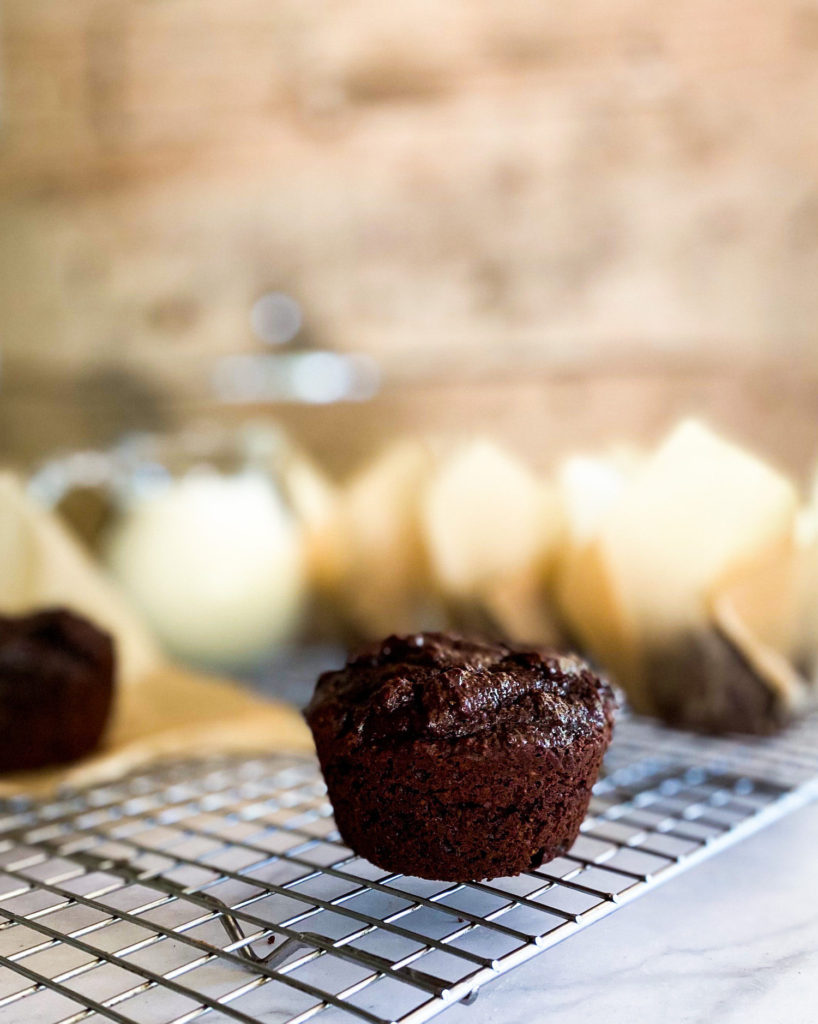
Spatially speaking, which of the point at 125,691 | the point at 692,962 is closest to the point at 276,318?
the point at 125,691

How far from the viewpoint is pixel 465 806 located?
662mm

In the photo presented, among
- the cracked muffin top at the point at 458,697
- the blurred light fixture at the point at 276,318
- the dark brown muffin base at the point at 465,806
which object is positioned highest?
the blurred light fixture at the point at 276,318

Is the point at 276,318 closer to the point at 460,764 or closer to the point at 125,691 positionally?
the point at 125,691

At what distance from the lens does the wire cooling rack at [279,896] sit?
1.88ft

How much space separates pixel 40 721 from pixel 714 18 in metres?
1.13

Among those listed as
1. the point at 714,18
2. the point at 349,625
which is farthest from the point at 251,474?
the point at 714,18

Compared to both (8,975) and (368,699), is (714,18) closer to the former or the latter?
(368,699)

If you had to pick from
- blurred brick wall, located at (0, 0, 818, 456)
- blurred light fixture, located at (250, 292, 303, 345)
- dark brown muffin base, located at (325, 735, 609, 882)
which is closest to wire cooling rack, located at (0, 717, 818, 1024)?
dark brown muffin base, located at (325, 735, 609, 882)

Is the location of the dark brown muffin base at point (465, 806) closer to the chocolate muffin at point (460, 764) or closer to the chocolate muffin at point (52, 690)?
the chocolate muffin at point (460, 764)

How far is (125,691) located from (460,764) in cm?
65

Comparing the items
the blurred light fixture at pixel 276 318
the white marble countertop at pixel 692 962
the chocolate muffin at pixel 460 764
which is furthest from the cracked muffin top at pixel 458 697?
the blurred light fixture at pixel 276 318

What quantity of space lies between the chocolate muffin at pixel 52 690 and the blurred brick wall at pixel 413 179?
0.75 meters

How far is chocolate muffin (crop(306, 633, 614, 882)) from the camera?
66 cm

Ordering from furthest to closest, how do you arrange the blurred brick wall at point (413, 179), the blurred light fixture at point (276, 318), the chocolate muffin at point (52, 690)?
the blurred light fixture at point (276, 318) → the blurred brick wall at point (413, 179) → the chocolate muffin at point (52, 690)
